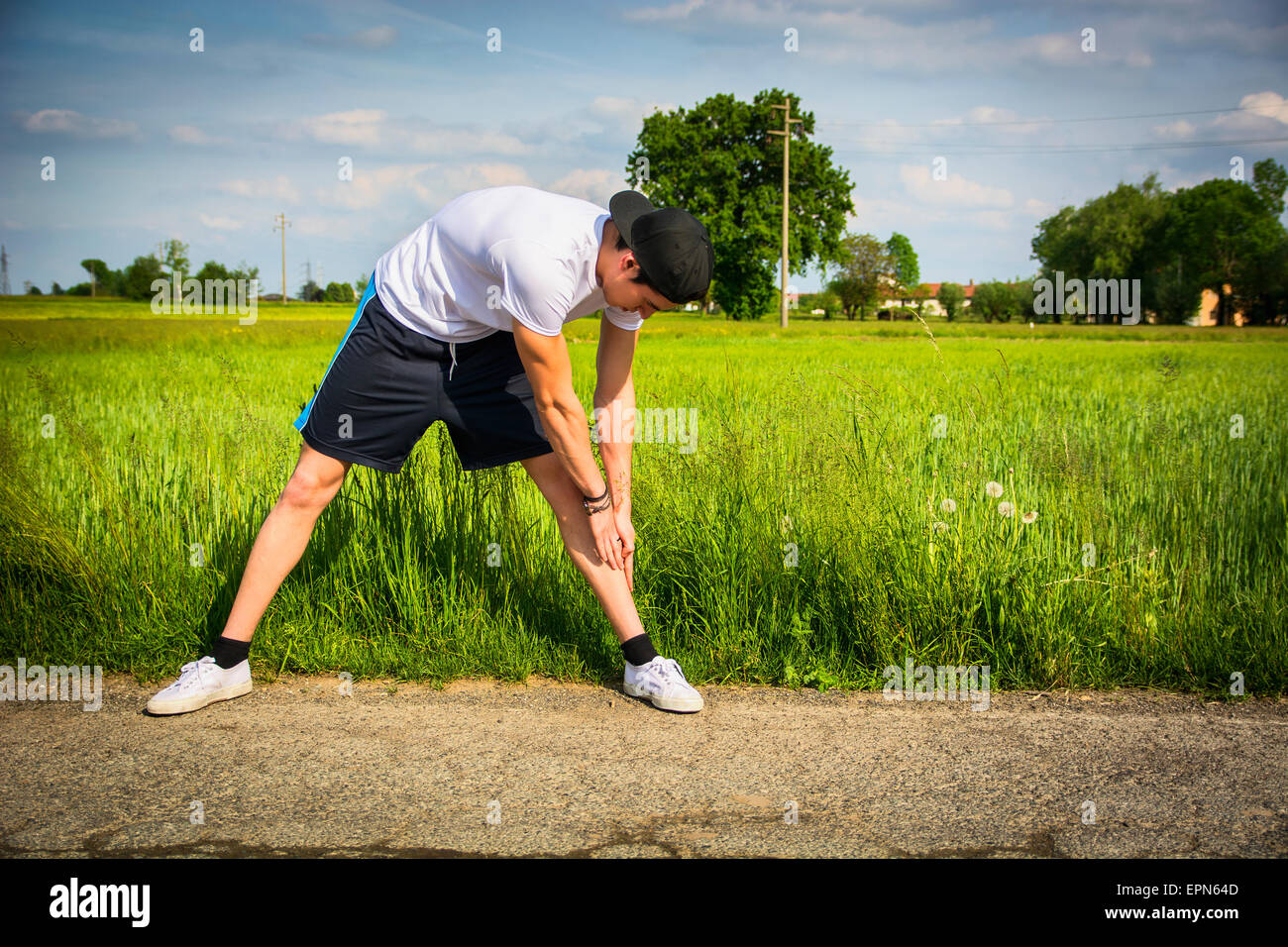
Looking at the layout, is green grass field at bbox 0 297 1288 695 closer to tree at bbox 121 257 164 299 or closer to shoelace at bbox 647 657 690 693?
shoelace at bbox 647 657 690 693

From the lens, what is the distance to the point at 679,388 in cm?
911

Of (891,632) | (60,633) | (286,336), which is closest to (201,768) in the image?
(60,633)

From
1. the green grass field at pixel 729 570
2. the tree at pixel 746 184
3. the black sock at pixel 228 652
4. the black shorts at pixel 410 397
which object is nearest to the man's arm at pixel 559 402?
the black shorts at pixel 410 397

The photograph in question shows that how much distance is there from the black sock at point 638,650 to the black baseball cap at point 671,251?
1.27 m

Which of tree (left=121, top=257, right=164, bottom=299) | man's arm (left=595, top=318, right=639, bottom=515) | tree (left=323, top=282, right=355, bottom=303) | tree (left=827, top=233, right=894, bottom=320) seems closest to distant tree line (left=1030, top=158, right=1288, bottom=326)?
tree (left=827, top=233, right=894, bottom=320)

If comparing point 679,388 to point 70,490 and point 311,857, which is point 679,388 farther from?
point 311,857

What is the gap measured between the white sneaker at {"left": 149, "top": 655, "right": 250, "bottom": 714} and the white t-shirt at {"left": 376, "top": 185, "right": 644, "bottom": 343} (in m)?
1.41

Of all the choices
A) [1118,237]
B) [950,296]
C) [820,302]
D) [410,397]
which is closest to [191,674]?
[410,397]

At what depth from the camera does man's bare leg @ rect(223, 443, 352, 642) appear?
9.90 ft

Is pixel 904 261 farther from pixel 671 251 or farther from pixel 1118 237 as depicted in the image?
pixel 671 251

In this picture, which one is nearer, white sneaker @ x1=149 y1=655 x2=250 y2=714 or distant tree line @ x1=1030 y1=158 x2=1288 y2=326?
white sneaker @ x1=149 y1=655 x2=250 y2=714

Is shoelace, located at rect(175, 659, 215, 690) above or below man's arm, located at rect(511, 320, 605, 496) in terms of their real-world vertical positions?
below

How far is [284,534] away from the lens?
3049 millimetres

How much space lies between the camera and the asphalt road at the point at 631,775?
2.17m
